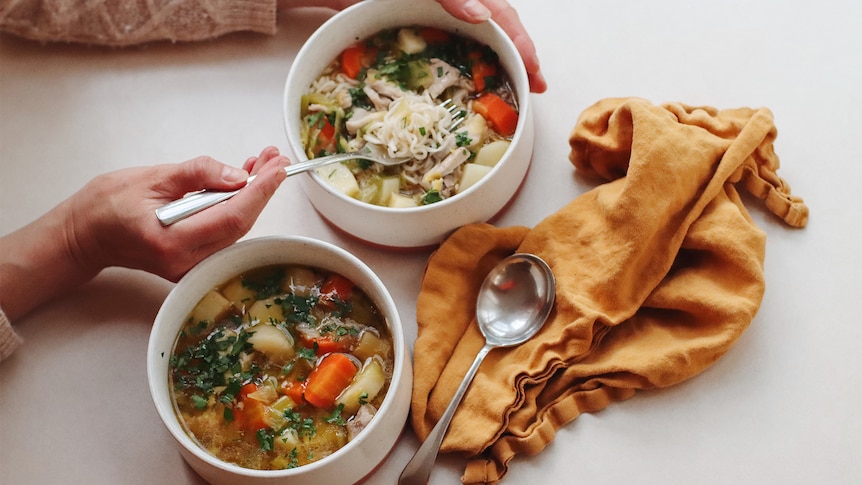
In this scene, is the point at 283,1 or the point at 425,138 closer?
the point at 425,138

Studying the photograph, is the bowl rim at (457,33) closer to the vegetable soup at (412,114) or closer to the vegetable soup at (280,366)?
the vegetable soup at (412,114)

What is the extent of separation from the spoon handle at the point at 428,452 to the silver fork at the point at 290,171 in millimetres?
459

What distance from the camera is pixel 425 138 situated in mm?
1595

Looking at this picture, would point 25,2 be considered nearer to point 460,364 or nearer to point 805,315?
point 460,364

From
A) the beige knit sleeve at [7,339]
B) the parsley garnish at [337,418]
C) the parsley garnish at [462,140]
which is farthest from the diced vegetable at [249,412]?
the parsley garnish at [462,140]

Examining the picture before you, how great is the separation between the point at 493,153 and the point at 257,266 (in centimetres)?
48

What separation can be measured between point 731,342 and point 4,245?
132 centimetres

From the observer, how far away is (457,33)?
5.69 ft

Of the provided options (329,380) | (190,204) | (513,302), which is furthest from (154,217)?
(513,302)

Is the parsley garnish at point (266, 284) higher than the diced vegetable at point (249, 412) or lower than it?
higher

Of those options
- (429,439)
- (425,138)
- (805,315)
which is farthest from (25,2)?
(805,315)

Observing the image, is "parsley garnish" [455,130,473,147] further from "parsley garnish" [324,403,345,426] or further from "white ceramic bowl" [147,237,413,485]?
"parsley garnish" [324,403,345,426]

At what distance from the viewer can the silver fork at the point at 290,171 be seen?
144 centimetres

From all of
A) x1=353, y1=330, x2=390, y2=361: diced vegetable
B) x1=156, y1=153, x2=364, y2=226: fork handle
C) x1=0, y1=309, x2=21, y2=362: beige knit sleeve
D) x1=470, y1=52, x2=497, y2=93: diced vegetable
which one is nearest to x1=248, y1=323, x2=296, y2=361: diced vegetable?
x1=353, y1=330, x2=390, y2=361: diced vegetable
